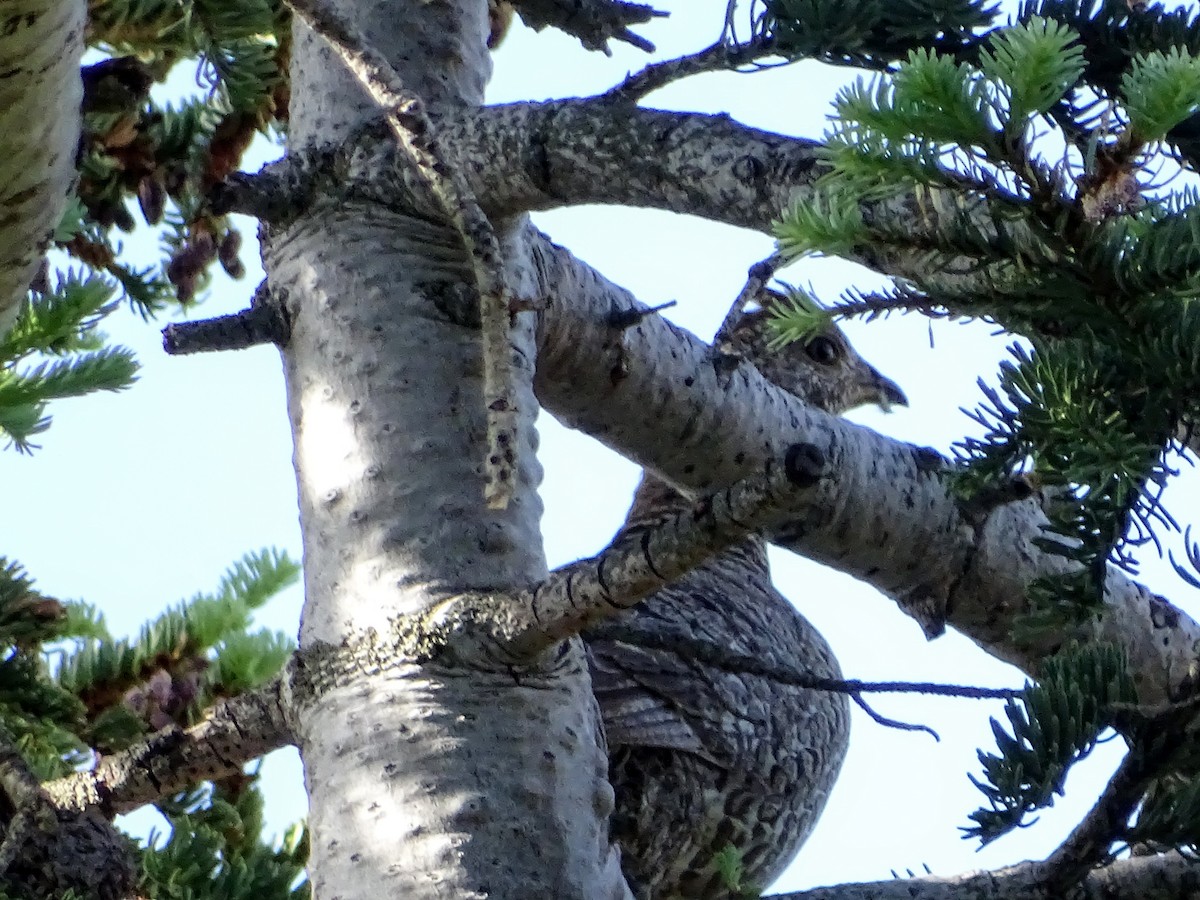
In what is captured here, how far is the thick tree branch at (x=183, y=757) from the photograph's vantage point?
5.68 ft

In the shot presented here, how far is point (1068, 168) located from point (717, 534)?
14.6 inches

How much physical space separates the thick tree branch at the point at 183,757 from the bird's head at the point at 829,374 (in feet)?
8.32

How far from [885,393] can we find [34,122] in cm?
354

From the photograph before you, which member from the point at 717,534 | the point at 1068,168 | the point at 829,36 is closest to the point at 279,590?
the point at 829,36

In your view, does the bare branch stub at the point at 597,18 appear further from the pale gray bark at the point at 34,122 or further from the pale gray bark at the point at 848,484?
the pale gray bark at the point at 34,122

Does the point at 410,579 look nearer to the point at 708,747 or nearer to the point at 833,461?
the point at 833,461

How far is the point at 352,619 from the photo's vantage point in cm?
165

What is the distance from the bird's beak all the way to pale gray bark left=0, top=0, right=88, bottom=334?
3409 millimetres

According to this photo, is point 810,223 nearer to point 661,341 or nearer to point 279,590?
point 661,341

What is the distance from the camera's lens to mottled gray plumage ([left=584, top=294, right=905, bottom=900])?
2699 millimetres

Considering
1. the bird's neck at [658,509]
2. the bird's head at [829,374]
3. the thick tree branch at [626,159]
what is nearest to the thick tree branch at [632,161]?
the thick tree branch at [626,159]

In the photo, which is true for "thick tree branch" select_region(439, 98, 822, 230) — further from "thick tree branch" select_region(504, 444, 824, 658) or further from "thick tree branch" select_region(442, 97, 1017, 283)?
"thick tree branch" select_region(504, 444, 824, 658)

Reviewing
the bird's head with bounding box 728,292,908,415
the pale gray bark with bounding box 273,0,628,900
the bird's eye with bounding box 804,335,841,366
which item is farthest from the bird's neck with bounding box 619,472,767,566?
the pale gray bark with bounding box 273,0,628,900

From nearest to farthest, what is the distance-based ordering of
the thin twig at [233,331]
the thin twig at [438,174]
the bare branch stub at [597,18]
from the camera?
the thin twig at [438,174], the thin twig at [233,331], the bare branch stub at [597,18]
